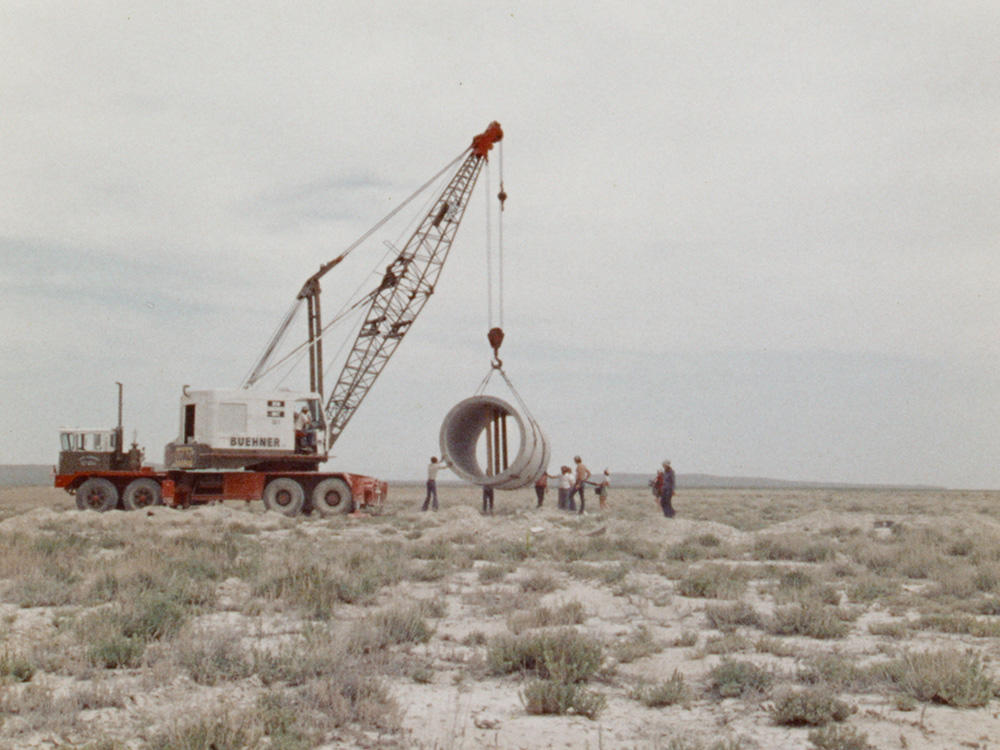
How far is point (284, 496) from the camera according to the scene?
82.2ft

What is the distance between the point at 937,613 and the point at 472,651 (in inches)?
215

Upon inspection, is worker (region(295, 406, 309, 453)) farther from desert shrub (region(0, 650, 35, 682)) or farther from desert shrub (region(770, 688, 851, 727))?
desert shrub (region(770, 688, 851, 727))

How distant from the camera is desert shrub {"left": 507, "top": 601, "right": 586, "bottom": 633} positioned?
28.7 ft

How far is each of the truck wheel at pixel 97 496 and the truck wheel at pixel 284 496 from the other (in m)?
4.24

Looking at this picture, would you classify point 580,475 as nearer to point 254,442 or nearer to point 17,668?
point 254,442

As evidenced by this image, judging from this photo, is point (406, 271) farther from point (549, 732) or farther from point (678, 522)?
point (549, 732)

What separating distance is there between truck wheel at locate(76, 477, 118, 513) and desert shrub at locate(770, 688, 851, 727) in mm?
22505

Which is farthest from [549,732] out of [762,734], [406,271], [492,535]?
[406,271]

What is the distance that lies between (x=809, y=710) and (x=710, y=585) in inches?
203

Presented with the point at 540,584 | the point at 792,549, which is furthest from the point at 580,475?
the point at 540,584

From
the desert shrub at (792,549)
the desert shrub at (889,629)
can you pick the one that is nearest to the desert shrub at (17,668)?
the desert shrub at (889,629)

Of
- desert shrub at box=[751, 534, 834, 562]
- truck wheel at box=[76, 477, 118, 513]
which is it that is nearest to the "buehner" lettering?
truck wheel at box=[76, 477, 118, 513]

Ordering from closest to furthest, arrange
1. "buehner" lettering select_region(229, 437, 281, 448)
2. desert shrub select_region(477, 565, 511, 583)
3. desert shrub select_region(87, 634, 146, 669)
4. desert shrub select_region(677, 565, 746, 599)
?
desert shrub select_region(87, 634, 146, 669)
desert shrub select_region(677, 565, 746, 599)
desert shrub select_region(477, 565, 511, 583)
"buehner" lettering select_region(229, 437, 281, 448)

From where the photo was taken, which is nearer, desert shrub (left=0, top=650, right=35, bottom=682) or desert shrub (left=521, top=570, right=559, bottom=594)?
desert shrub (left=0, top=650, right=35, bottom=682)
